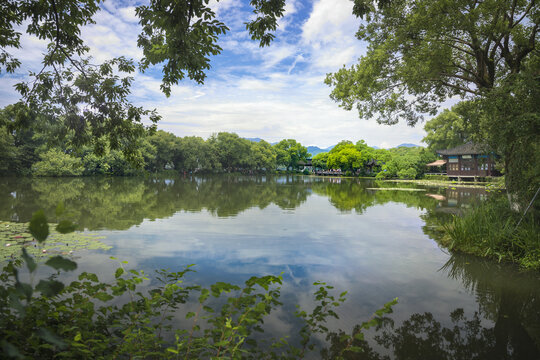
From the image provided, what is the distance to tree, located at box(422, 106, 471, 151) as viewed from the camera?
46.3 m

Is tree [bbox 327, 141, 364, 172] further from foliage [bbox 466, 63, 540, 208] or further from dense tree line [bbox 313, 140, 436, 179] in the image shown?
foliage [bbox 466, 63, 540, 208]

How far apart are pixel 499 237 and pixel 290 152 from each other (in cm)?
8715

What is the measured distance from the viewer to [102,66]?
5.73 metres

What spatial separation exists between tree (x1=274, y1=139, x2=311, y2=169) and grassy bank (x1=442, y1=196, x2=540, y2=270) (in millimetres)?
84619

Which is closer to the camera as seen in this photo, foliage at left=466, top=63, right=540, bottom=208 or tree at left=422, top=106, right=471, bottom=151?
foliage at left=466, top=63, right=540, bottom=208

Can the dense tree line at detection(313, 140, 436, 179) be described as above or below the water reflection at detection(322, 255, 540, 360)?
above

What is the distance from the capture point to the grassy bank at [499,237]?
23.8 ft

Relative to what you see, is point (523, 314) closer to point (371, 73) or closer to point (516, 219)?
point (516, 219)

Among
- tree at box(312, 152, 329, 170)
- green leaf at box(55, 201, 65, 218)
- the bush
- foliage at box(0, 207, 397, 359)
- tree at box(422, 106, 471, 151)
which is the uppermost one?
tree at box(422, 106, 471, 151)

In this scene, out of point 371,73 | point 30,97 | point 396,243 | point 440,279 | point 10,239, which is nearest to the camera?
point 30,97

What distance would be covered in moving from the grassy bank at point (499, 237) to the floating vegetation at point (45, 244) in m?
10.4

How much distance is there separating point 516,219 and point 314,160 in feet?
261

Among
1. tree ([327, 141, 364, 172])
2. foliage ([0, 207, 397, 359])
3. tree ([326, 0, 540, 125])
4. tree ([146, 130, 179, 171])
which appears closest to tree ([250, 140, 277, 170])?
tree ([327, 141, 364, 172])

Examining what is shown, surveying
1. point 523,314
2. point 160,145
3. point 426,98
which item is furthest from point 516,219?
point 160,145
